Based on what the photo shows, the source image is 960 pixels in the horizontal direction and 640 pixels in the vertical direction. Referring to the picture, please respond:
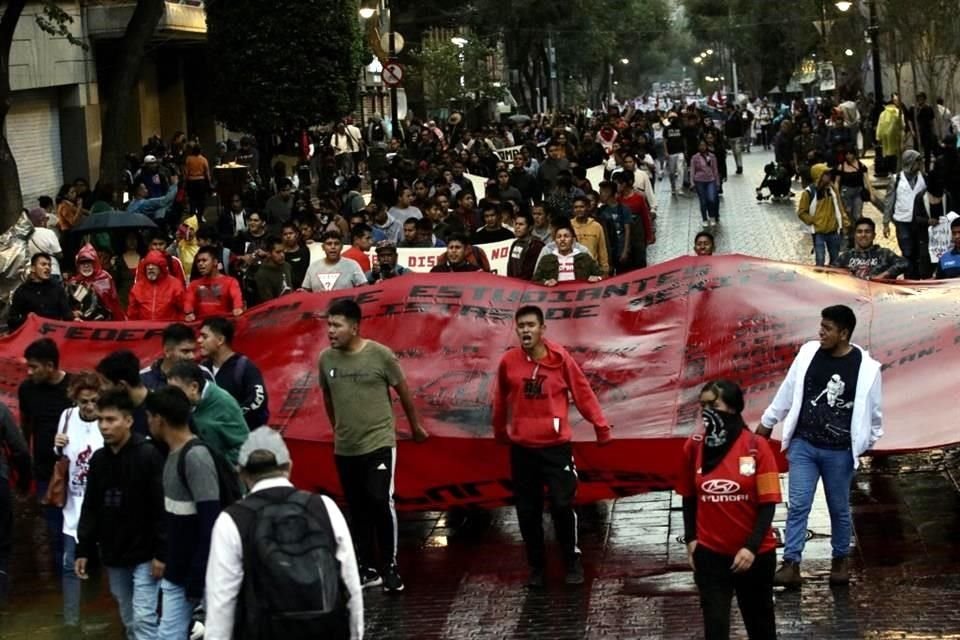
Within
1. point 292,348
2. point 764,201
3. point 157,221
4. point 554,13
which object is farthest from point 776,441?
point 554,13

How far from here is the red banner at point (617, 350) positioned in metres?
10.9

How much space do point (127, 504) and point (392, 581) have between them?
2488mm

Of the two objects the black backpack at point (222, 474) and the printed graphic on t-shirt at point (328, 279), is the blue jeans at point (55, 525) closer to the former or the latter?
the black backpack at point (222, 474)

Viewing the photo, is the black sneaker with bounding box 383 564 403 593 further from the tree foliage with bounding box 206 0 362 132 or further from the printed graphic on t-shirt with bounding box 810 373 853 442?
the tree foliage with bounding box 206 0 362 132

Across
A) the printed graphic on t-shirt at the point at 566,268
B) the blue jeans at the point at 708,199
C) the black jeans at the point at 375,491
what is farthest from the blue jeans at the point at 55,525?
the blue jeans at the point at 708,199

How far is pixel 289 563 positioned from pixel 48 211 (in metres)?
19.1

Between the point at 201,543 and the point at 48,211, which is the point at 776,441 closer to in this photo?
the point at 201,543

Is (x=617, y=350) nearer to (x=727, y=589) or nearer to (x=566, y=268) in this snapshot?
(x=566, y=268)

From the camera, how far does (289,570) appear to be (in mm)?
6395

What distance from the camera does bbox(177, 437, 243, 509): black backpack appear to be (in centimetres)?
774

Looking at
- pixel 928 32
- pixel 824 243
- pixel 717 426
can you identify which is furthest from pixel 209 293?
pixel 928 32

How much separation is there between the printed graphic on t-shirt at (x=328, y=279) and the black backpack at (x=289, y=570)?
26.5 feet

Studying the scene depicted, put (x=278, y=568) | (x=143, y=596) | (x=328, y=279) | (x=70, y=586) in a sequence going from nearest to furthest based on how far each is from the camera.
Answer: (x=278, y=568), (x=143, y=596), (x=70, y=586), (x=328, y=279)

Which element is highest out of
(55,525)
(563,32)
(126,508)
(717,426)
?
(563,32)
